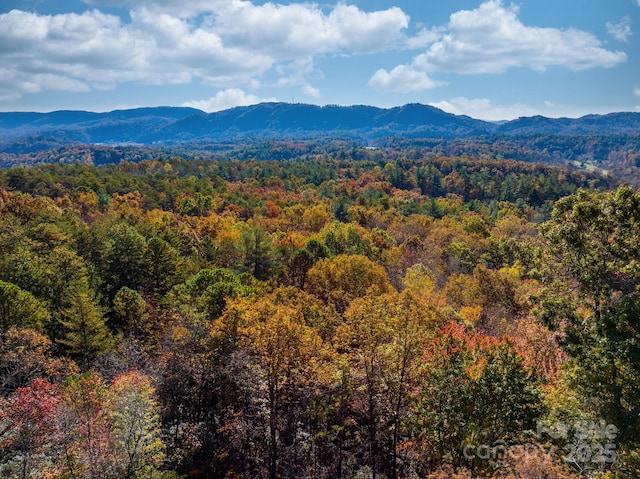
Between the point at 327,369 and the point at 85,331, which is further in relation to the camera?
the point at 85,331

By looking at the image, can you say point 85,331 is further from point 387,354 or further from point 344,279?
point 387,354

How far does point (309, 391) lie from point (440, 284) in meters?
41.6

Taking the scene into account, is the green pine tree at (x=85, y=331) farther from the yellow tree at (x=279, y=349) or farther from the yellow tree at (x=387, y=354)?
the yellow tree at (x=387, y=354)

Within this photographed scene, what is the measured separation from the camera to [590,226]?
17.6 metres

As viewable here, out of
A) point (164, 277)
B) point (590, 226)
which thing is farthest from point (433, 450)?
point (164, 277)

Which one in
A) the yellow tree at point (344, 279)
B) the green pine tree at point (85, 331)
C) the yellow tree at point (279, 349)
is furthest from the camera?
the yellow tree at point (344, 279)

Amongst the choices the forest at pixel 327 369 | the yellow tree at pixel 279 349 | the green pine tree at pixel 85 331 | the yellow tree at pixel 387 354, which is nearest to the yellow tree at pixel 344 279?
the forest at pixel 327 369

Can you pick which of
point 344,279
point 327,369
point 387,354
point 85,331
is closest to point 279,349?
point 327,369

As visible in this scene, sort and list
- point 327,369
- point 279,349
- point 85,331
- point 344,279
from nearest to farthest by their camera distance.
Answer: point 279,349, point 327,369, point 85,331, point 344,279

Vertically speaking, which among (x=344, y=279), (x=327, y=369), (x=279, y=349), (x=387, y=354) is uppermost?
(x=387, y=354)

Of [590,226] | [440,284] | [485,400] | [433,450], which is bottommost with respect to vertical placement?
[440,284]

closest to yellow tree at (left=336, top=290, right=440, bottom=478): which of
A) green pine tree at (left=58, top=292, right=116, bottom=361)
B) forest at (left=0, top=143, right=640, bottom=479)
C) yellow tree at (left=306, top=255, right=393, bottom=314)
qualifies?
forest at (left=0, top=143, right=640, bottom=479)

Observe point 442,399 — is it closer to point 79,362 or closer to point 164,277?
point 79,362

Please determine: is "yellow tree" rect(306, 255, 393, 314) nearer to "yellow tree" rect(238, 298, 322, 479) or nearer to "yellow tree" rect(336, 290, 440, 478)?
"yellow tree" rect(238, 298, 322, 479)
